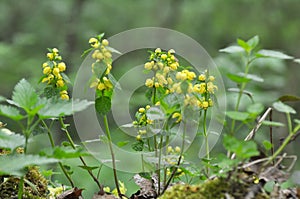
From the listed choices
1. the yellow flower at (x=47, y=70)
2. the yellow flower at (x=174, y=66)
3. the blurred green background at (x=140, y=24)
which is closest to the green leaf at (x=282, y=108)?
the yellow flower at (x=174, y=66)

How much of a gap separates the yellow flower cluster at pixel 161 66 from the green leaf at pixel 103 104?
9 cm

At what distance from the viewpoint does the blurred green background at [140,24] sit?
5.40m

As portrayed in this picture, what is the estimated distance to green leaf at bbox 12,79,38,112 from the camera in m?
0.71

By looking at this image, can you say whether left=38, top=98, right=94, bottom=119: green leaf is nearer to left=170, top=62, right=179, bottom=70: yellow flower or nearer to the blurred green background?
left=170, top=62, right=179, bottom=70: yellow flower

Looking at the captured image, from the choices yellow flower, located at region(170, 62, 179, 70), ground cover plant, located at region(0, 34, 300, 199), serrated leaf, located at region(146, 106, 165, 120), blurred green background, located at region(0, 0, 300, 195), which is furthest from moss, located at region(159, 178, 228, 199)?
blurred green background, located at region(0, 0, 300, 195)

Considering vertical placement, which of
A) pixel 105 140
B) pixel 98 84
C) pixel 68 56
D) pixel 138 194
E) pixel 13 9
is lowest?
pixel 138 194

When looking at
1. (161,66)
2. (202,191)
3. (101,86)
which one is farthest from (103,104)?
(202,191)

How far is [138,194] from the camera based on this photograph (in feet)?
3.12

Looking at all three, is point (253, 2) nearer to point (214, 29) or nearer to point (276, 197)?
point (214, 29)

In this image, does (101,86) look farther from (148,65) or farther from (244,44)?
(244,44)

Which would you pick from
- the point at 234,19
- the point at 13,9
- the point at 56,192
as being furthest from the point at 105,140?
the point at 13,9

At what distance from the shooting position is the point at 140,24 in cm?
671

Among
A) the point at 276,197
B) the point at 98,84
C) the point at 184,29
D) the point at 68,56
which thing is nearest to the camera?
the point at 276,197

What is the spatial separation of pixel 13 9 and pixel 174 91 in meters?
6.12
